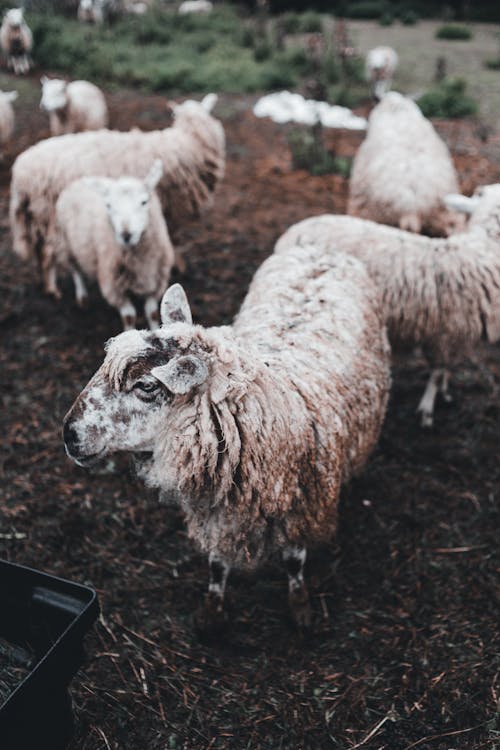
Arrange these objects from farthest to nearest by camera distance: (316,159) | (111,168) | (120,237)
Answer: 1. (316,159)
2. (111,168)
3. (120,237)

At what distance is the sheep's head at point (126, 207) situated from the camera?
13.9 feet

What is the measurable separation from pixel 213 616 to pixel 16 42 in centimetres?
1341

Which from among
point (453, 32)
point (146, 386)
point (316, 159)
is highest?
point (453, 32)

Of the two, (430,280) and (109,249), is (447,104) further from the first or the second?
(109,249)

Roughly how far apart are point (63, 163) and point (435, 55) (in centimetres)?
1282

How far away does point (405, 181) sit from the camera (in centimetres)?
522

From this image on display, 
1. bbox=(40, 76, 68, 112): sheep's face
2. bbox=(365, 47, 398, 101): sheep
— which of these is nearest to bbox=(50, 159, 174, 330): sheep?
bbox=(40, 76, 68, 112): sheep's face

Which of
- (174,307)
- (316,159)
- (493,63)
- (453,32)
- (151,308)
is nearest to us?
(174,307)

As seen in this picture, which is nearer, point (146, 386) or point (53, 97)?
point (146, 386)

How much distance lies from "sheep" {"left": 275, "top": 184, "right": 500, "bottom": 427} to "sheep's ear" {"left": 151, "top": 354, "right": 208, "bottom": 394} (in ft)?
6.23

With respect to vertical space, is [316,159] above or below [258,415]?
below

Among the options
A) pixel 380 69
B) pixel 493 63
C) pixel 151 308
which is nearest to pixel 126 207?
pixel 151 308

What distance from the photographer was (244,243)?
21.9ft

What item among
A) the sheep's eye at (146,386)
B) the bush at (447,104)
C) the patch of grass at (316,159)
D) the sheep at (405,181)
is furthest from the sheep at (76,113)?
the sheep's eye at (146,386)
